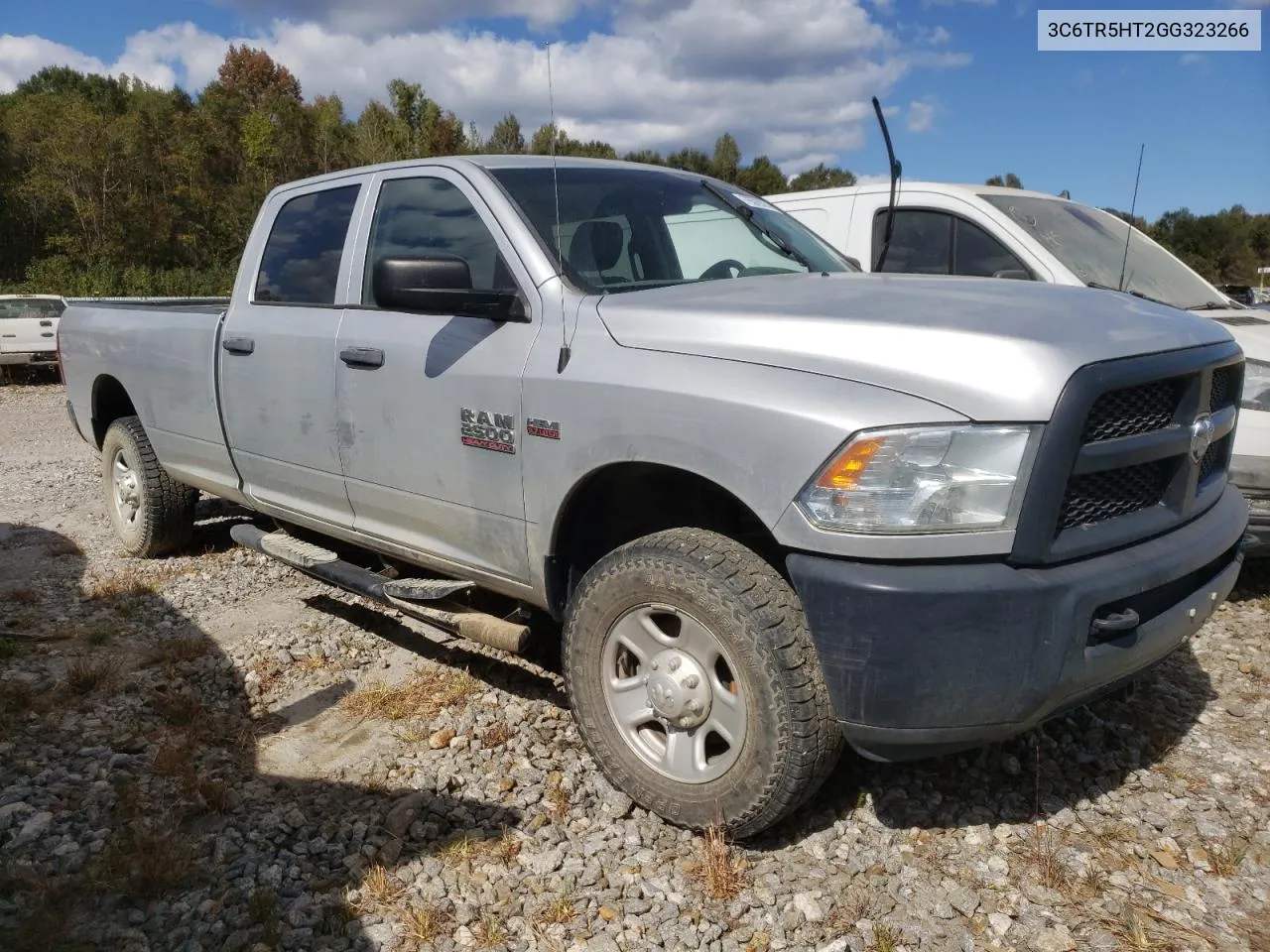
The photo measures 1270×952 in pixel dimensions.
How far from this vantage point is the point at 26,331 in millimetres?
15727

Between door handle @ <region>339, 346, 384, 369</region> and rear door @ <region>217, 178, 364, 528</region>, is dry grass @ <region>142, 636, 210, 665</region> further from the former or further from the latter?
door handle @ <region>339, 346, 384, 369</region>

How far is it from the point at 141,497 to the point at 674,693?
4128mm

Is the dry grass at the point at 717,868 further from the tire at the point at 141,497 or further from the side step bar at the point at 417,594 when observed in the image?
the tire at the point at 141,497

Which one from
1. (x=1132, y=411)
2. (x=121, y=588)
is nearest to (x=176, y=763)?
(x=121, y=588)

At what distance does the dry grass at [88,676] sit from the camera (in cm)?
388

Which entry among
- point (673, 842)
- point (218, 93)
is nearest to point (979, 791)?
point (673, 842)

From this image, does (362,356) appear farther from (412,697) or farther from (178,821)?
(178,821)

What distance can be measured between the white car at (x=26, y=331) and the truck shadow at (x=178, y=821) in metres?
13.9

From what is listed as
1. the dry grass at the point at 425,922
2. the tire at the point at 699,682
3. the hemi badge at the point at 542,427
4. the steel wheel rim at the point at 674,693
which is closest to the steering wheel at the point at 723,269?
the hemi badge at the point at 542,427

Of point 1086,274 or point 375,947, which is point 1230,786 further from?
point 1086,274

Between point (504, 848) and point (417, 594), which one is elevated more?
point (417, 594)

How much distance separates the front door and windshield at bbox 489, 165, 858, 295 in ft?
0.68

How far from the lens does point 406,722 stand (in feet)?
11.8

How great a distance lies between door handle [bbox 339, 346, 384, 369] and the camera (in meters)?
3.56
